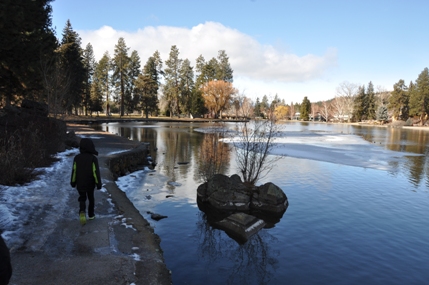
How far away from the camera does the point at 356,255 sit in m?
6.82

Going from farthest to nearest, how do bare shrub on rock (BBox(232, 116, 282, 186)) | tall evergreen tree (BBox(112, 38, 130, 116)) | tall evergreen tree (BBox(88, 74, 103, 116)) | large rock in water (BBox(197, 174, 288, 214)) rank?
tall evergreen tree (BBox(112, 38, 130, 116)) < tall evergreen tree (BBox(88, 74, 103, 116)) < bare shrub on rock (BBox(232, 116, 282, 186)) < large rock in water (BBox(197, 174, 288, 214))

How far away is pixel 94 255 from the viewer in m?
4.84

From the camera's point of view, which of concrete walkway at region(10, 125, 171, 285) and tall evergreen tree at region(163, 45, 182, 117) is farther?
tall evergreen tree at region(163, 45, 182, 117)

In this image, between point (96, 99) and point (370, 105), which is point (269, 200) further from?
point (370, 105)

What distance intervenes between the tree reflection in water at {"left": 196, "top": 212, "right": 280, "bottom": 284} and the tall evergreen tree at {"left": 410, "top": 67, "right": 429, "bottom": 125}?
8672 centimetres

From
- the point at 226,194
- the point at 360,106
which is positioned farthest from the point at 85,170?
the point at 360,106

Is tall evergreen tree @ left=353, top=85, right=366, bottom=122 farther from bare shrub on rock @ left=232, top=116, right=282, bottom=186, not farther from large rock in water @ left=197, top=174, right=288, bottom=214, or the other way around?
large rock in water @ left=197, top=174, right=288, bottom=214

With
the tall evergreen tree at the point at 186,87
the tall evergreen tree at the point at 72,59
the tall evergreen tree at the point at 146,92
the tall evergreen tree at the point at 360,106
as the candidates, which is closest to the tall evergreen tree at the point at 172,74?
the tall evergreen tree at the point at 186,87

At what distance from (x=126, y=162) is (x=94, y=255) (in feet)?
36.2

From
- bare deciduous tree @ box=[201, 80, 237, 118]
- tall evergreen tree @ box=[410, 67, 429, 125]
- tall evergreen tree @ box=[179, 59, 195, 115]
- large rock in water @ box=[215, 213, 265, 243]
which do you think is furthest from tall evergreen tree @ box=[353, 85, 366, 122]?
large rock in water @ box=[215, 213, 265, 243]

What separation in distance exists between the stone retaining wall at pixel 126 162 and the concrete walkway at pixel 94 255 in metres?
6.89

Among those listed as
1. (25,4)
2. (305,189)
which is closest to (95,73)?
(25,4)

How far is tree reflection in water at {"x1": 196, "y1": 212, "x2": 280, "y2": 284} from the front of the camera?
19.4ft

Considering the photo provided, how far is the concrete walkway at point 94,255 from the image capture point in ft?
13.6
